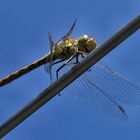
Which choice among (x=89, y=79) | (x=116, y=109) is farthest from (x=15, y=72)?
(x=116, y=109)

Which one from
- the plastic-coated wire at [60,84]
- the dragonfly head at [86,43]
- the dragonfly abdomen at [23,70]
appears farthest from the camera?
the dragonfly abdomen at [23,70]

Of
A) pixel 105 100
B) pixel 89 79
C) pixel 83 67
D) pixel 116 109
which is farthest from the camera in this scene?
pixel 89 79

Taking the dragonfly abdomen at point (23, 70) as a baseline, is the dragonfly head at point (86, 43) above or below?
below

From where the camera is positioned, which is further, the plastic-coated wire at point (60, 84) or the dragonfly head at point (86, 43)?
the dragonfly head at point (86, 43)

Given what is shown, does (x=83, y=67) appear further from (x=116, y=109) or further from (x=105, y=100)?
(x=105, y=100)

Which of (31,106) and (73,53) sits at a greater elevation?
(73,53)

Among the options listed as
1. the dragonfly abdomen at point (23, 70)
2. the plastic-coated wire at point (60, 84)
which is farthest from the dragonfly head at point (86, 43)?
the plastic-coated wire at point (60, 84)

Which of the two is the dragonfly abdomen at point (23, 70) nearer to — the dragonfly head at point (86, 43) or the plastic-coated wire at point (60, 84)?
the dragonfly head at point (86, 43)

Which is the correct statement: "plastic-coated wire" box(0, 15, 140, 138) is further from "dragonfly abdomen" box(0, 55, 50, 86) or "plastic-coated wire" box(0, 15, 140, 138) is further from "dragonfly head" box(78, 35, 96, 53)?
"dragonfly abdomen" box(0, 55, 50, 86)
